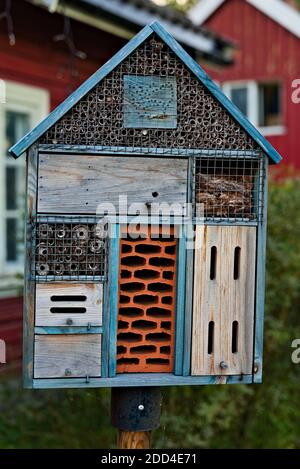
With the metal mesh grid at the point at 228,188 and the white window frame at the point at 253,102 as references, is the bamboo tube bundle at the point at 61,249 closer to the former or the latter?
the metal mesh grid at the point at 228,188

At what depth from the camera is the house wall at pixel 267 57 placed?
1067cm

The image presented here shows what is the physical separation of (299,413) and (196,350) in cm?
252

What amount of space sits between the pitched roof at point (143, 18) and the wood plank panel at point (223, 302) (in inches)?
81.8

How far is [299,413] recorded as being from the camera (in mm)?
4184

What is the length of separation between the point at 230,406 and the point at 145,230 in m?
2.05

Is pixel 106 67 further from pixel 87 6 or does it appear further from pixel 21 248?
pixel 21 248

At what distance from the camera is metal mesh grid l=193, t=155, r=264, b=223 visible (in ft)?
6.25

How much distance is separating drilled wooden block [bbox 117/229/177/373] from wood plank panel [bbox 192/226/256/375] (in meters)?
0.08

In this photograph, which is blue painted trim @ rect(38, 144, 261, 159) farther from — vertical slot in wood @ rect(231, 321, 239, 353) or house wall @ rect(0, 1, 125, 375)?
house wall @ rect(0, 1, 125, 375)

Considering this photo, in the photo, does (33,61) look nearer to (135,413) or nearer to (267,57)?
(135,413)

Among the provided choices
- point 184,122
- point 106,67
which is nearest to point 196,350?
point 184,122

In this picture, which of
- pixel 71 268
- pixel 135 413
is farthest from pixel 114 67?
pixel 135 413

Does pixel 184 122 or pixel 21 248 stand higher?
pixel 184 122
